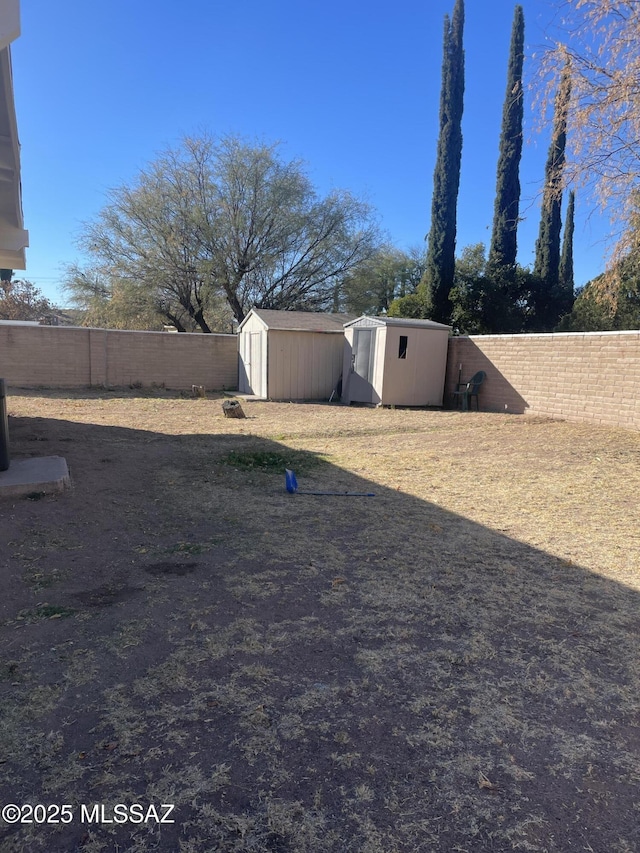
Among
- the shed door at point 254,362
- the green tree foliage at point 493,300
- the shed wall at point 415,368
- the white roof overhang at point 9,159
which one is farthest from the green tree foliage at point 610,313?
the white roof overhang at point 9,159

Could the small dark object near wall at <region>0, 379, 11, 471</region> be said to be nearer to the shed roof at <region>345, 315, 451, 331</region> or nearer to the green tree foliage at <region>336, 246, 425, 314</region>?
the shed roof at <region>345, 315, 451, 331</region>

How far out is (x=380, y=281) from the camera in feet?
97.0

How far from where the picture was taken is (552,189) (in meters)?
8.77

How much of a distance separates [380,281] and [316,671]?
28.8m

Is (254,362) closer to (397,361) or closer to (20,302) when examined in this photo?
(397,361)

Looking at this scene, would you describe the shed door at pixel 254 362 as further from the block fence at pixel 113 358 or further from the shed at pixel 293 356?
the block fence at pixel 113 358

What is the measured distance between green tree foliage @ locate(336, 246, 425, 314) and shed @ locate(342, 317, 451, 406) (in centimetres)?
1000

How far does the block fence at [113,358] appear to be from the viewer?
17266 millimetres

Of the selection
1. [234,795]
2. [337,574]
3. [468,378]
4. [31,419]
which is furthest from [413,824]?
[468,378]

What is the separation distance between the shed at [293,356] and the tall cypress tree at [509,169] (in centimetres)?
980

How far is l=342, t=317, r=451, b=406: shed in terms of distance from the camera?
14734 mm

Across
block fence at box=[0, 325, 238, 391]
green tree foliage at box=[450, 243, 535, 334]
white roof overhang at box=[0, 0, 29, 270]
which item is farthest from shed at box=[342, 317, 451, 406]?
white roof overhang at box=[0, 0, 29, 270]

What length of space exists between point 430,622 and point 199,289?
2291 cm

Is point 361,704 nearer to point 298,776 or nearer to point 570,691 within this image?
point 298,776
